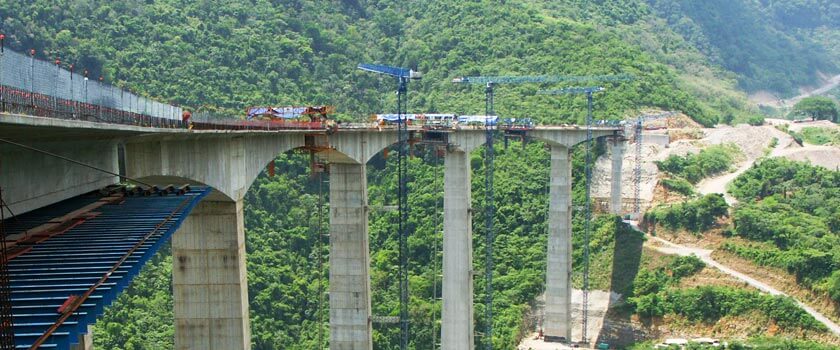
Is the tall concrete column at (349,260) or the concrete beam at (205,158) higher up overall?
the concrete beam at (205,158)

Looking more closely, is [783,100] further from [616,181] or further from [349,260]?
[349,260]

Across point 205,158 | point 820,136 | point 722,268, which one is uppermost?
point 205,158

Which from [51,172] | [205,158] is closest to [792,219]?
[205,158]

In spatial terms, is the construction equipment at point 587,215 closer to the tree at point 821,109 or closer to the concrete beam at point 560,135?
the concrete beam at point 560,135

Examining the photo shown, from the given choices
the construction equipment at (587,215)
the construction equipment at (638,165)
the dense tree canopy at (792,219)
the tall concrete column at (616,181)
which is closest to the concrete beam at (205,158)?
the construction equipment at (587,215)

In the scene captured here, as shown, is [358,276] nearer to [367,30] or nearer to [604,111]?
[604,111]

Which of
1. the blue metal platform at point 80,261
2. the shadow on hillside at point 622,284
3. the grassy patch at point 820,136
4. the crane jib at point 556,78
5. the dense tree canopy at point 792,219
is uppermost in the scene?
the crane jib at point 556,78
